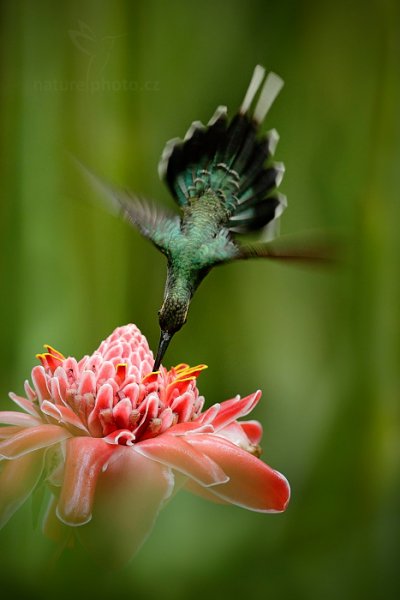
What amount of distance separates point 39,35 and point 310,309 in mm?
232

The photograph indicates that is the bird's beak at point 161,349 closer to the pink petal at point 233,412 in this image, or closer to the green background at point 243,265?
the pink petal at point 233,412

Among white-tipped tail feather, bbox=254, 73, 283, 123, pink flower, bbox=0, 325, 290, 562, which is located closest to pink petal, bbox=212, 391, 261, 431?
pink flower, bbox=0, 325, 290, 562

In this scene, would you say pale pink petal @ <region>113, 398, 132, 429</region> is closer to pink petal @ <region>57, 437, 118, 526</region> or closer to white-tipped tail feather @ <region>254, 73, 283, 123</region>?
pink petal @ <region>57, 437, 118, 526</region>

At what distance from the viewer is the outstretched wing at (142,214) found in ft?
0.78

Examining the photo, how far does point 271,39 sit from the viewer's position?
42cm

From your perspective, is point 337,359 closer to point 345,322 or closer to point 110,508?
point 345,322

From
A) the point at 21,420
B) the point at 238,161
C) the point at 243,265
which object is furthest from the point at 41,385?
the point at 243,265

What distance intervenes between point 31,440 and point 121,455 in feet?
0.08

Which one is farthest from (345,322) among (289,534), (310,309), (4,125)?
(4,125)

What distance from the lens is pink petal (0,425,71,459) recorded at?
0.60 ft

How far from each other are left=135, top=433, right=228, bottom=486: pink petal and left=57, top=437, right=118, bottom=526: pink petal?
11 mm

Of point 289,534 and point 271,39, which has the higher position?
point 271,39

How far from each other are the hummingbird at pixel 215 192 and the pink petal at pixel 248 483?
2.4 inches

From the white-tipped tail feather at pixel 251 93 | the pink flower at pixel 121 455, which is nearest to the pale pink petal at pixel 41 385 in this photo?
the pink flower at pixel 121 455
